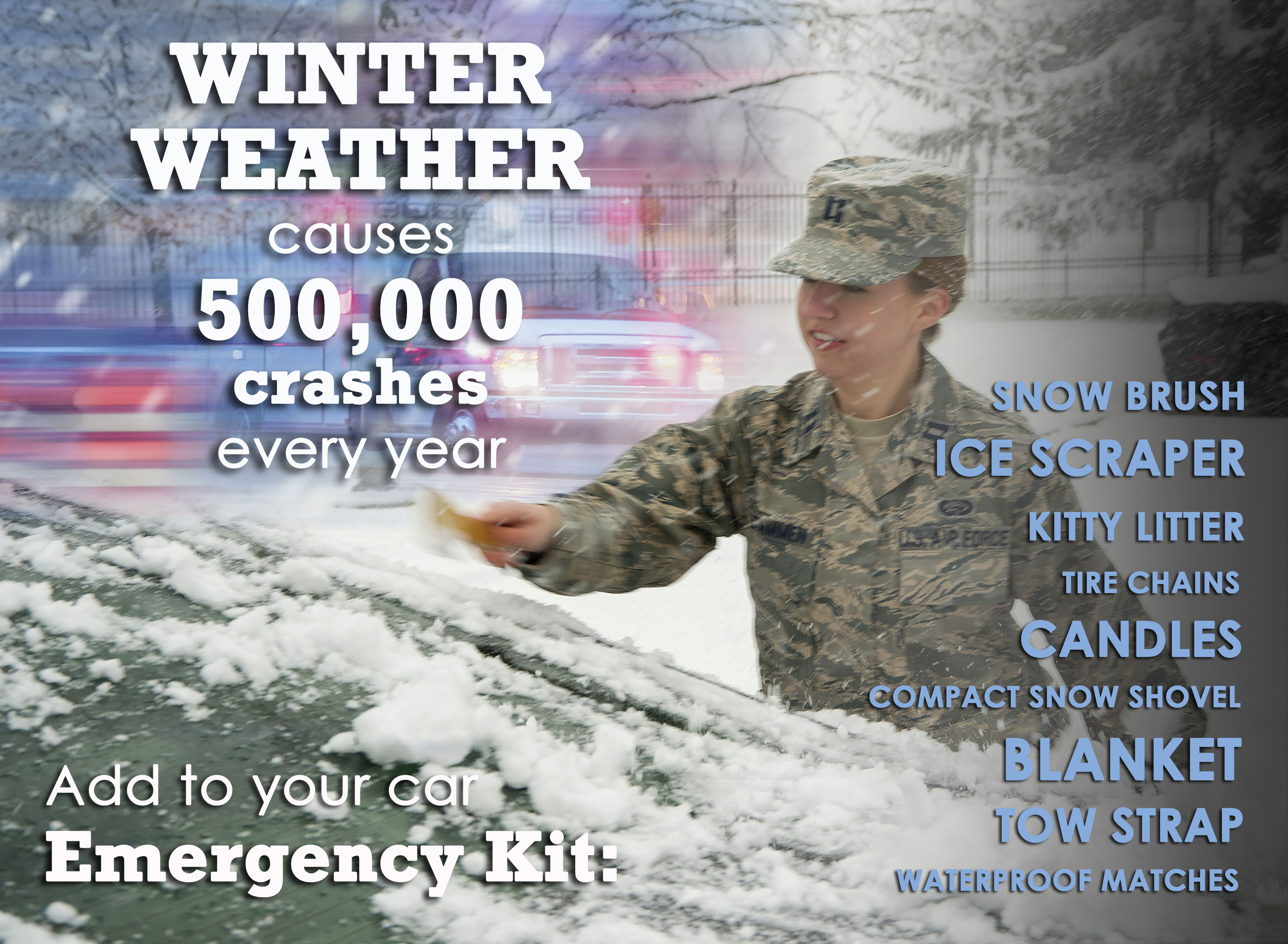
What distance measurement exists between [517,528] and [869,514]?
0.60 m

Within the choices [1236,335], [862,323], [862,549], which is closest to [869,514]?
[862,549]

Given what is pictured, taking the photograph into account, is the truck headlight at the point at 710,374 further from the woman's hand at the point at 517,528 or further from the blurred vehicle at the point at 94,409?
the blurred vehicle at the point at 94,409

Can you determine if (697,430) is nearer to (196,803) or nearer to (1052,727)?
(1052,727)

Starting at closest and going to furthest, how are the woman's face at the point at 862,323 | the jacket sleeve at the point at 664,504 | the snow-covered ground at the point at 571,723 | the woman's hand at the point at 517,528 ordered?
the snow-covered ground at the point at 571,723 < the woman's hand at the point at 517,528 < the woman's face at the point at 862,323 < the jacket sleeve at the point at 664,504

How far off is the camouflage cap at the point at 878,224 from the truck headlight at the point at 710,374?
35 cm

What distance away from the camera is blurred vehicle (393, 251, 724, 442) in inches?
66.8

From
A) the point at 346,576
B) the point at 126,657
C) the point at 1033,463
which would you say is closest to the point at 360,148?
the point at 346,576

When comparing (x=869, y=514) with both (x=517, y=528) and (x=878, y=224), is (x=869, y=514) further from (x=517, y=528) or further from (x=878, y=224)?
(x=517, y=528)

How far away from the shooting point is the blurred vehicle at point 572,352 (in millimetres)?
1696

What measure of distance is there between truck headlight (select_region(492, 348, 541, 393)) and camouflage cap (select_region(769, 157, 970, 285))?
0.45 meters

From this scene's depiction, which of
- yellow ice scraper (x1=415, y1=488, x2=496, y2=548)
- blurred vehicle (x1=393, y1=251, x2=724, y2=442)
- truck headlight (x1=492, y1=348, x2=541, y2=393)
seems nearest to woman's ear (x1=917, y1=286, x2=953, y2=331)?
blurred vehicle (x1=393, y1=251, x2=724, y2=442)

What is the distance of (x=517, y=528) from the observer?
63.2 inches

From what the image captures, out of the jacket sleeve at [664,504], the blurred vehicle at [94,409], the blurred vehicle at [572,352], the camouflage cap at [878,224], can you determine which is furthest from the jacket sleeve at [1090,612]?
the blurred vehicle at [94,409]

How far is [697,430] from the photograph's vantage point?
6.32 feet
